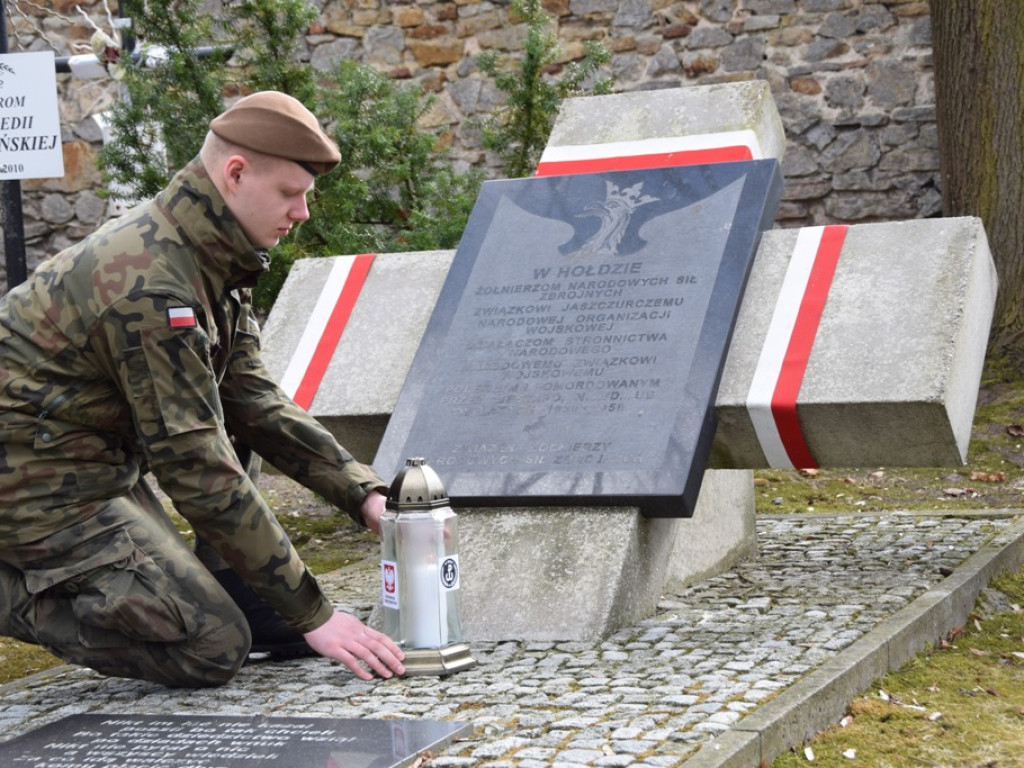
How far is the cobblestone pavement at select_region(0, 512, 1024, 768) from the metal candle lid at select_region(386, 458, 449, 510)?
1.33ft

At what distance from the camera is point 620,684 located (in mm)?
3268

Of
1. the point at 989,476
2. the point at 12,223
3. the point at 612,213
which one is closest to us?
the point at 612,213

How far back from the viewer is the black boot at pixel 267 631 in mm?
3672

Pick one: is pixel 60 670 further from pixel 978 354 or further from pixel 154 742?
pixel 978 354

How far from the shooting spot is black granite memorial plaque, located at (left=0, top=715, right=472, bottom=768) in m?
2.68

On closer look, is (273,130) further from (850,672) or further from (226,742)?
(850,672)

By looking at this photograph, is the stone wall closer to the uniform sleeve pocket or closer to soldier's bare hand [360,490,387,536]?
soldier's bare hand [360,490,387,536]

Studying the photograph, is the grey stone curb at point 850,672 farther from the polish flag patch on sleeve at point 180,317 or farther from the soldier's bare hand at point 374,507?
the polish flag patch on sleeve at point 180,317

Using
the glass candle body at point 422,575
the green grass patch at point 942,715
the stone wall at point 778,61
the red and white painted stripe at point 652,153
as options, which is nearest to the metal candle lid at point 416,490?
the glass candle body at point 422,575

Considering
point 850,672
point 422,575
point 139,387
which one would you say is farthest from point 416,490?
point 850,672

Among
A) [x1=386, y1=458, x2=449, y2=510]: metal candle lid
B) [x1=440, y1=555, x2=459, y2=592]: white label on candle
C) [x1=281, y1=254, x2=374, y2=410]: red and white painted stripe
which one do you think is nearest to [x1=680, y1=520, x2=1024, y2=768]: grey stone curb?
[x1=440, y1=555, x2=459, y2=592]: white label on candle

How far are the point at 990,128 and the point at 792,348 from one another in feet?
14.2

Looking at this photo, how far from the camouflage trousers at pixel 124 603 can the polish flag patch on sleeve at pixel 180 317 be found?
494mm

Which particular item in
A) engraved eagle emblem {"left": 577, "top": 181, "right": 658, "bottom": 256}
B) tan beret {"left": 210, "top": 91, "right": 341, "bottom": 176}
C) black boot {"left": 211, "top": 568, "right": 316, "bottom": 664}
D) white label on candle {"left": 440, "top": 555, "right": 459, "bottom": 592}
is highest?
tan beret {"left": 210, "top": 91, "right": 341, "bottom": 176}
